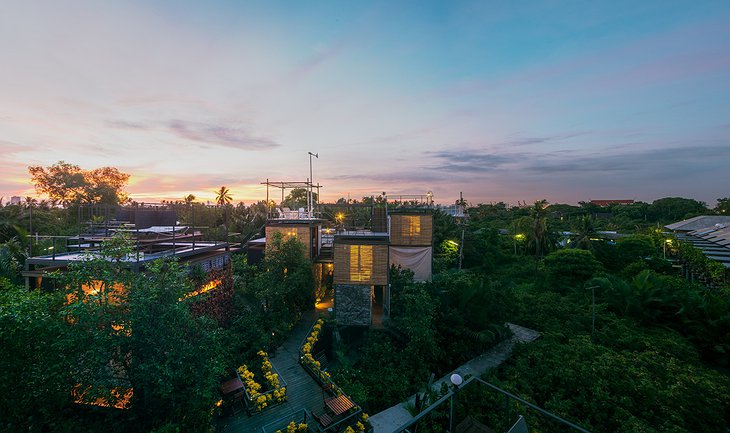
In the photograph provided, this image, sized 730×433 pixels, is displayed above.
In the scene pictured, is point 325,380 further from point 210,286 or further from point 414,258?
point 414,258

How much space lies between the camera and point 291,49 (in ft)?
53.1

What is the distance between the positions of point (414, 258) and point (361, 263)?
19.9 ft

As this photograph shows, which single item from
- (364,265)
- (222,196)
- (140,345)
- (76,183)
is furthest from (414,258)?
(222,196)

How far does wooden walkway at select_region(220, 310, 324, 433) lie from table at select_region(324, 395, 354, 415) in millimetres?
727

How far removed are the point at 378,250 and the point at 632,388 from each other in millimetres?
11133

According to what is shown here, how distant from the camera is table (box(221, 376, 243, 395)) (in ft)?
31.3

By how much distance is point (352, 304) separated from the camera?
15180mm

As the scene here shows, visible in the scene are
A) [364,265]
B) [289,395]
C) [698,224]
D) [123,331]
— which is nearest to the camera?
[123,331]

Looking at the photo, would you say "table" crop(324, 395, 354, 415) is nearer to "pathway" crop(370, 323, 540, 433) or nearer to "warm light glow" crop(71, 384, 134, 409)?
"pathway" crop(370, 323, 540, 433)

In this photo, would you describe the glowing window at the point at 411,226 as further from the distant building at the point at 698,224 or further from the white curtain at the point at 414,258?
the distant building at the point at 698,224

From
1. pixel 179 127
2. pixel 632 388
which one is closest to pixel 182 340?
pixel 632 388

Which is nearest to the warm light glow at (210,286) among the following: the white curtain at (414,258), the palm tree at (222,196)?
the white curtain at (414,258)

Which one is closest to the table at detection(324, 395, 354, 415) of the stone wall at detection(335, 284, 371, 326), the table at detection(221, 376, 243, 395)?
the table at detection(221, 376, 243, 395)

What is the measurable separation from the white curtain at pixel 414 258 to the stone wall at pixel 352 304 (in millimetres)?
5524
